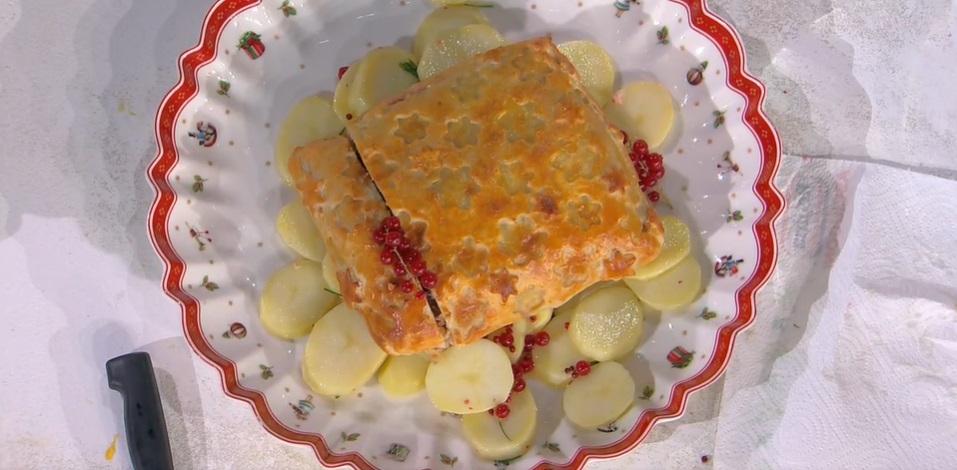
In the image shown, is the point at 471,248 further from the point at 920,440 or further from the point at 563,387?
the point at 920,440

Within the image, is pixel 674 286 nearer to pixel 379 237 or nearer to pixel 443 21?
pixel 379 237

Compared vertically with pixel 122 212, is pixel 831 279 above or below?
below

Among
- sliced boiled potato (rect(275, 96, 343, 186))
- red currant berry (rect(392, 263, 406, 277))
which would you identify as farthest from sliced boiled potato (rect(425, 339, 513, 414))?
sliced boiled potato (rect(275, 96, 343, 186))

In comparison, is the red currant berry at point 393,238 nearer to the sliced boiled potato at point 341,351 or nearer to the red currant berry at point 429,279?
the red currant berry at point 429,279

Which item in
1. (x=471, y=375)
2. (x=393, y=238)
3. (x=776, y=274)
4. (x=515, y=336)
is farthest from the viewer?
(x=776, y=274)

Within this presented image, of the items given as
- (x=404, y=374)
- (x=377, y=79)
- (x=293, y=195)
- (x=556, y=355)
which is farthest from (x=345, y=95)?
(x=556, y=355)

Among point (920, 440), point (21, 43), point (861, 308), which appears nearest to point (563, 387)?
point (861, 308)
